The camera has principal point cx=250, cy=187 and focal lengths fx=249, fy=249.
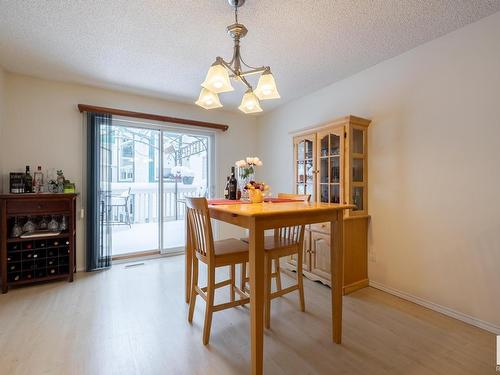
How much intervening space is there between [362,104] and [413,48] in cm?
66

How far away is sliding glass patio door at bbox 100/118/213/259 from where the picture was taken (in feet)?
11.6

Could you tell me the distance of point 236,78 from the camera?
1703 mm

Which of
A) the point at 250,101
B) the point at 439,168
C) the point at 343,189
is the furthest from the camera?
the point at 343,189

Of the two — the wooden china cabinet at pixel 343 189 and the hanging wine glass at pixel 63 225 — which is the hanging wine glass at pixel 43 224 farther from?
the wooden china cabinet at pixel 343 189

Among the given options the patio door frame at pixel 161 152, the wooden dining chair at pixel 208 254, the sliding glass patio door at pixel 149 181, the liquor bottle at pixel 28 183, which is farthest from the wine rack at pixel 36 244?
the wooden dining chair at pixel 208 254

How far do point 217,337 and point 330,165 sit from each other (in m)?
1.98

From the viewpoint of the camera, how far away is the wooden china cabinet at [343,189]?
2.56 metres

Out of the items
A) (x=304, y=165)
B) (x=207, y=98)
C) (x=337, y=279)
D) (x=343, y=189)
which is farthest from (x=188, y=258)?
(x=304, y=165)

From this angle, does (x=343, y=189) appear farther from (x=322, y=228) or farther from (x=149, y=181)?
(x=149, y=181)

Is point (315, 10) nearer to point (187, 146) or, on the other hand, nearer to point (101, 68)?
point (101, 68)

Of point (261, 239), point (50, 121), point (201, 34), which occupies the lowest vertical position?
point (261, 239)

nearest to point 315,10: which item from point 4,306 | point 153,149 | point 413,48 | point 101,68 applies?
point 413,48

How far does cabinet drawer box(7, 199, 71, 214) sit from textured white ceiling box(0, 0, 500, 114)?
1.46 m

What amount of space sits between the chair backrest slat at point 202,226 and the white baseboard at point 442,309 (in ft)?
6.42
